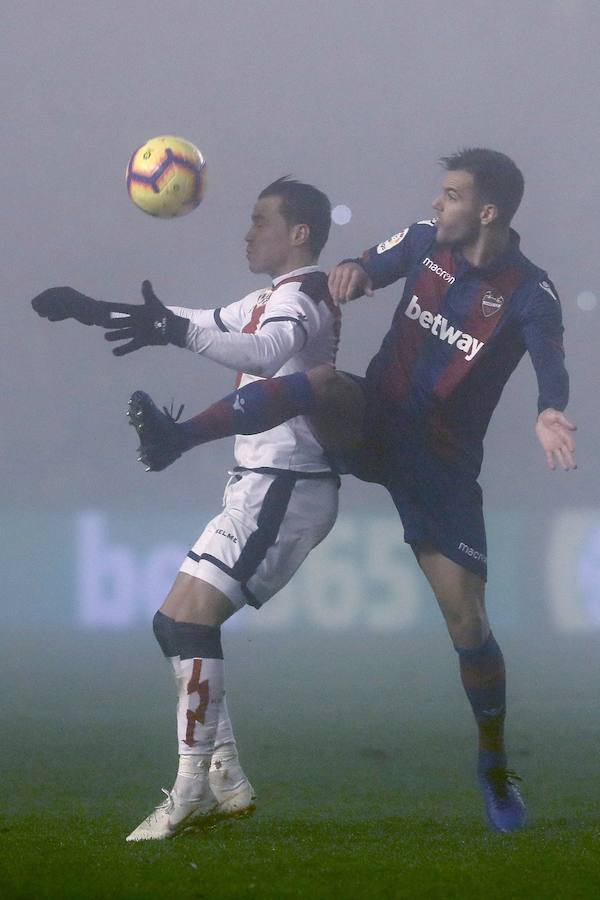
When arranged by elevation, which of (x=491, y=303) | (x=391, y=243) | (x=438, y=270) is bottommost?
(x=491, y=303)

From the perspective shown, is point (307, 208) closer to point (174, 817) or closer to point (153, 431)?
point (153, 431)

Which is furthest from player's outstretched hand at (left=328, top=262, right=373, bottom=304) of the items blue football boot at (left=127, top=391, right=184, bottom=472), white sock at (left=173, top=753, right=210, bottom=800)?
white sock at (left=173, top=753, right=210, bottom=800)

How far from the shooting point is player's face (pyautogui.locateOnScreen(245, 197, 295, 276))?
3.68 m

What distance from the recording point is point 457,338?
3564 millimetres

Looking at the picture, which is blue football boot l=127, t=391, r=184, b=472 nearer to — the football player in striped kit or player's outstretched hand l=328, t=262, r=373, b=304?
the football player in striped kit

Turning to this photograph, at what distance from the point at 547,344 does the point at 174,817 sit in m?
1.69

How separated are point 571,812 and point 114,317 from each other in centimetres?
213

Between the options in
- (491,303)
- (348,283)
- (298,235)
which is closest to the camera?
(348,283)

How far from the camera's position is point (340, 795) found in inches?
161

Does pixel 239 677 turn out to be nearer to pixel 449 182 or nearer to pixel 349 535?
pixel 349 535

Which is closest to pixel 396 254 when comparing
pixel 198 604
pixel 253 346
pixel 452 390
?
pixel 452 390

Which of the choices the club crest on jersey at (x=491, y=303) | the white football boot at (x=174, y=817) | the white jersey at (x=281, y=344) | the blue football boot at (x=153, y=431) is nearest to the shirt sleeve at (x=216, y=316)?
the white jersey at (x=281, y=344)

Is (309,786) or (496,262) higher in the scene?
(496,262)

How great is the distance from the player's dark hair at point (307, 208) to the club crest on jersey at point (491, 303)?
57 cm
